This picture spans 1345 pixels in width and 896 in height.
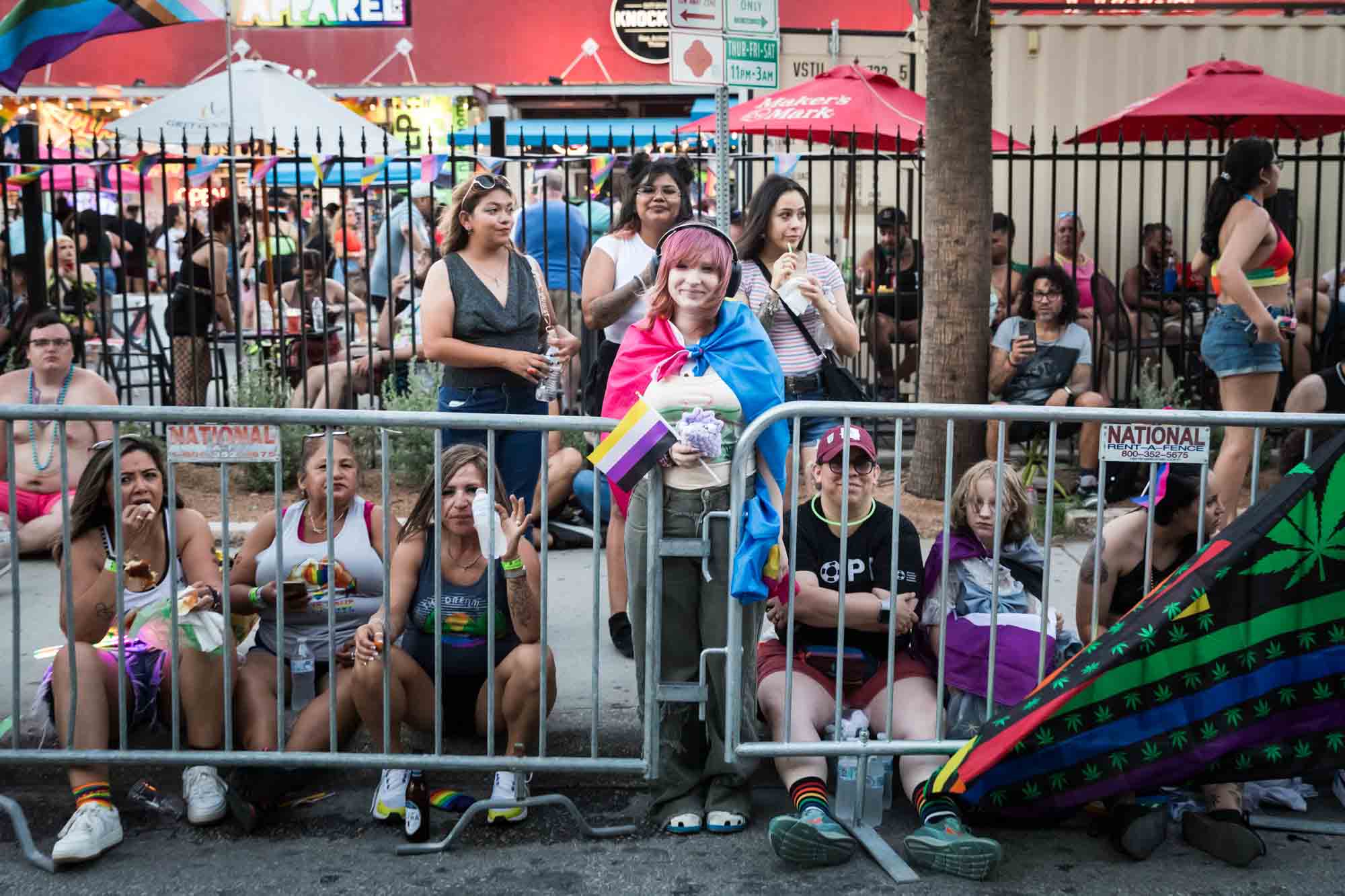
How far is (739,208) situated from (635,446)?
7.41m

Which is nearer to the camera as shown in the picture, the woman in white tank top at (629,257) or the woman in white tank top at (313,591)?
the woman in white tank top at (313,591)

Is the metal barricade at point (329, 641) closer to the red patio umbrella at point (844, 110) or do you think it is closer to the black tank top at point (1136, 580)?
the black tank top at point (1136, 580)

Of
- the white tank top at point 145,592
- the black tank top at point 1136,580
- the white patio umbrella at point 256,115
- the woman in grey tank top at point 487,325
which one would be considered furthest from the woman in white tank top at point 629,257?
the white patio umbrella at point 256,115

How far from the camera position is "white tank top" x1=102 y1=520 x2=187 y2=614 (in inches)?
186

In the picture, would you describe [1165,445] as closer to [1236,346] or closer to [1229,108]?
[1236,346]

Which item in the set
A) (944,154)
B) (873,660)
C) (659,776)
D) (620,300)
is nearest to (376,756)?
(659,776)

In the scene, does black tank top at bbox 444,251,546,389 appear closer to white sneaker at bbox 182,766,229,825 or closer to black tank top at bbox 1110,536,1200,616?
white sneaker at bbox 182,766,229,825

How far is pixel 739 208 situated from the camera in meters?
11.4

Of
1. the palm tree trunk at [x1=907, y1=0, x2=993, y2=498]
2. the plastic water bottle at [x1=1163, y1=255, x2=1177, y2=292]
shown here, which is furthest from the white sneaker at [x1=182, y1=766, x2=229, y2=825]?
the plastic water bottle at [x1=1163, y1=255, x2=1177, y2=292]

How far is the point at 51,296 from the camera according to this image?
39.1ft

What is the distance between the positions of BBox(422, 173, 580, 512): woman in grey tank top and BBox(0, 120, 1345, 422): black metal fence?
3.05ft

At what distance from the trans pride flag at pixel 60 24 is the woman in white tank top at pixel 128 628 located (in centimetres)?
295

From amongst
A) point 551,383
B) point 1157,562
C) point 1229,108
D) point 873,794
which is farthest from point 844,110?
point 873,794

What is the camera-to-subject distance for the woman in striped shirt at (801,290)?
5.99 metres
